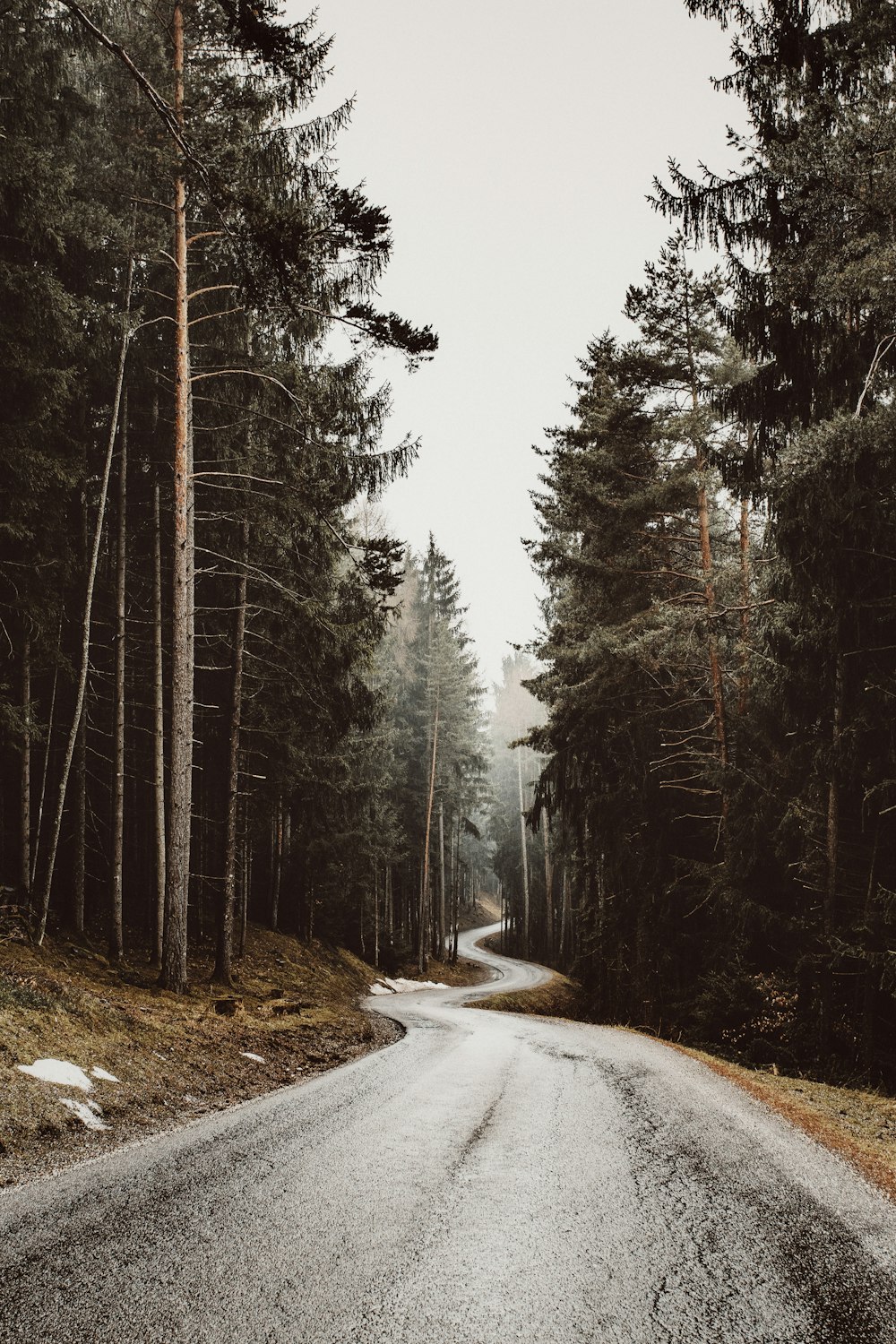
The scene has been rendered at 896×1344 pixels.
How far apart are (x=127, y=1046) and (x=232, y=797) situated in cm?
716

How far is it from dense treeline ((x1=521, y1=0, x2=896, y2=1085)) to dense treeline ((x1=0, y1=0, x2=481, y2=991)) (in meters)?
4.30

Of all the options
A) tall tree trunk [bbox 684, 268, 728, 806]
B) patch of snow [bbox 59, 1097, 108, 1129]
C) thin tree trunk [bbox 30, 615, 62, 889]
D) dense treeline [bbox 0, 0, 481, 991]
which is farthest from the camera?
tall tree trunk [bbox 684, 268, 728, 806]

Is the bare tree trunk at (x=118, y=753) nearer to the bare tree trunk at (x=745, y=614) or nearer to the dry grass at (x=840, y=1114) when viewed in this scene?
the dry grass at (x=840, y=1114)

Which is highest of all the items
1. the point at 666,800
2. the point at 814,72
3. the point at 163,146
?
the point at 163,146

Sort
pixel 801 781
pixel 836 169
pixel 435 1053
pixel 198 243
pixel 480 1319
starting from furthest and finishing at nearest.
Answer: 1. pixel 198 243
2. pixel 801 781
3. pixel 435 1053
4. pixel 836 169
5. pixel 480 1319

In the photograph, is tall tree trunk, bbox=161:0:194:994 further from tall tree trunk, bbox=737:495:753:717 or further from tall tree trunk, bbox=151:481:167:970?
tall tree trunk, bbox=737:495:753:717

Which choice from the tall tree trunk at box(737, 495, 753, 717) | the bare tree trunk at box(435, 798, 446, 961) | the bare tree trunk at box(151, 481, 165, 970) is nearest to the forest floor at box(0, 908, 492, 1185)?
the bare tree trunk at box(151, 481, 165, 970)

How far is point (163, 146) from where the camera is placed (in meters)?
9.30

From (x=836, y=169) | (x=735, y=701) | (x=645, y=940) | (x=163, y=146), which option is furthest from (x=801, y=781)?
(x=163, y=146)

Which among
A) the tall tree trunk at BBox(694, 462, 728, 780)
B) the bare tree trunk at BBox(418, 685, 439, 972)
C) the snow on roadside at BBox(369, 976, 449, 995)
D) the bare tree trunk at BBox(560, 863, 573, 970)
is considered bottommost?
the bare tree trunk at BBox(560, 863, 573, 970)

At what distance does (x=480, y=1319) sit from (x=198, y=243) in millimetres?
13864

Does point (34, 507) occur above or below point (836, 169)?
below

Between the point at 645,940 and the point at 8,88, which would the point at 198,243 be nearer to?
the point at 8,88

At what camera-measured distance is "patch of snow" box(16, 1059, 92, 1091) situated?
15.2 ft
